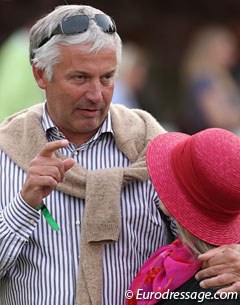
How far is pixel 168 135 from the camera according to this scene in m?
4.47

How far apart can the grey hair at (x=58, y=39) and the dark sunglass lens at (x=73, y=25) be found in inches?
0.7

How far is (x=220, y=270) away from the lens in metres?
4.13

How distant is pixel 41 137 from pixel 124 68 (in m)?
5.80

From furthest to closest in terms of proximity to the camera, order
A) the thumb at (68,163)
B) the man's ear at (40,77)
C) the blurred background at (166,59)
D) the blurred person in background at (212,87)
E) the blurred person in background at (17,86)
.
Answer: the blurred person in background at (212,87) < the blurred background at (166,59) < the blurred person in background at (17,86) < the man's ear at (40,77) < the thumb at (68,163)

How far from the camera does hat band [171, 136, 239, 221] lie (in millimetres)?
4152

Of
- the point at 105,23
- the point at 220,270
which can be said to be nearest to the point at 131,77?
the point at 105,23

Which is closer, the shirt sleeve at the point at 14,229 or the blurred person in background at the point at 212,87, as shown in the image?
the shirt sleeve at the point at 14,229

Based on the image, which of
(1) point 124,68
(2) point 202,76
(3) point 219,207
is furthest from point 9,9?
(3) point 219,207

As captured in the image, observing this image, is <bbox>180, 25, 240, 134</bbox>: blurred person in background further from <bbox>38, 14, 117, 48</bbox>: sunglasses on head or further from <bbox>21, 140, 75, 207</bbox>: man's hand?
<bbox>21, 140, 75, 207</bbox>: man's hand

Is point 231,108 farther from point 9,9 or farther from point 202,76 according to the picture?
point 9,9

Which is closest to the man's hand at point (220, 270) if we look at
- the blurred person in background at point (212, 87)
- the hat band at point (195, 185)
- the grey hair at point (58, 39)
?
the hat band at point (195, 185)

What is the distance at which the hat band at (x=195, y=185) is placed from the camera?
415 centimetres

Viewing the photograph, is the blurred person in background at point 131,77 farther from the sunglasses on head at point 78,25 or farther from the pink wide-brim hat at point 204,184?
the pink wide-brim hat at point 204,184

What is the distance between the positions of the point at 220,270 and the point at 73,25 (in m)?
1.22
